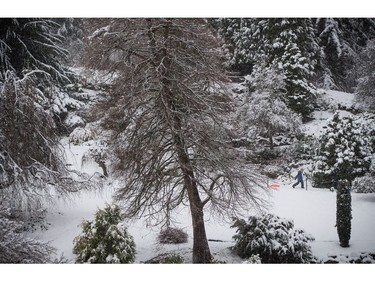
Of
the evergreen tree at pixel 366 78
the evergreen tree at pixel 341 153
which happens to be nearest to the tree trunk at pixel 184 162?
the evergreen tree at pixel 341 153

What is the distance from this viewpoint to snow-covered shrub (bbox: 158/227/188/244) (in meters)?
4.60

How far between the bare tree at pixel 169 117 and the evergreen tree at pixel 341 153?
1.11 metres

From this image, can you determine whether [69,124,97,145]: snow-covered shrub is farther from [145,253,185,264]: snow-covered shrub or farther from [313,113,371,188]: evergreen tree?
[313,113,371,188]: evergreen tree

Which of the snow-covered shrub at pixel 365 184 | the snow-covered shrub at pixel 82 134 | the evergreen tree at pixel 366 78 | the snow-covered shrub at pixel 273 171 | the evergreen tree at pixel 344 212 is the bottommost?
the evergreen tree at pixel 344 212

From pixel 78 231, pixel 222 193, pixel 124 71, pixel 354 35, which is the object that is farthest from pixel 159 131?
pixel 354 35

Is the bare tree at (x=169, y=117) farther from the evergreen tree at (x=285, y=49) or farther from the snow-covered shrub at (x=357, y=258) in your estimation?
the snow-covered shrub at (x=357, y=258)

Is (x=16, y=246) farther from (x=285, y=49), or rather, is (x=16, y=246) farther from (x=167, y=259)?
(x=285, y=49)

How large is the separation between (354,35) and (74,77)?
171 inches

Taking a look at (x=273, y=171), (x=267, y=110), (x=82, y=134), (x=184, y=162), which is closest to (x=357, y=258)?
(x=273, y=171)

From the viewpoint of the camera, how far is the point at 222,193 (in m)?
4.45

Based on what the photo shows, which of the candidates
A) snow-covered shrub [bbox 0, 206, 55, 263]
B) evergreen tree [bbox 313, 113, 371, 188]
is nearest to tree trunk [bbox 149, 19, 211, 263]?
evergreen tree [bbox 313, 113, 371, 188]

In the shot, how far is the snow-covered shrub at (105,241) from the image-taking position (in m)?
4.32

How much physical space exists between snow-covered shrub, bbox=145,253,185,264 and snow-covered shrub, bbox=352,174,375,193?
2794 mm
